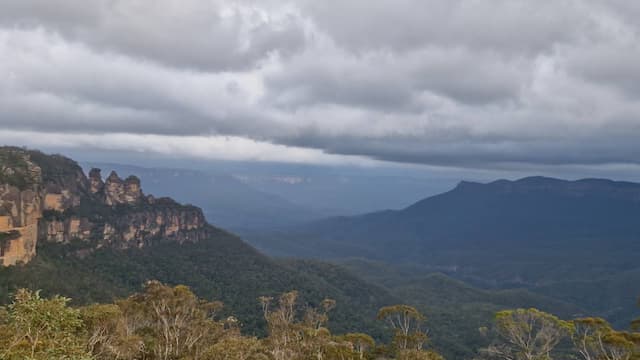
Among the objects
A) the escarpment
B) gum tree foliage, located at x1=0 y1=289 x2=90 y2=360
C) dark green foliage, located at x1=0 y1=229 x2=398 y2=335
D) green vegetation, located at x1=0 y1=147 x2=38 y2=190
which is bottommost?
dark green foliage, located at x1=0 y1=229 x2=398 y2=335

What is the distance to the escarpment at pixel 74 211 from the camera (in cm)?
9956

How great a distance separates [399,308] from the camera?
159 ft

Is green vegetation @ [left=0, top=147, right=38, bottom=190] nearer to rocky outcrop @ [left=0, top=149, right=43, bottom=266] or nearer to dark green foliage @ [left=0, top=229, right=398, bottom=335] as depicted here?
rocky outcrop @ [left=0, top=149, right=43, bottom=266]

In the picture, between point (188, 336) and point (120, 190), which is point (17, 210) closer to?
point (120, 190)

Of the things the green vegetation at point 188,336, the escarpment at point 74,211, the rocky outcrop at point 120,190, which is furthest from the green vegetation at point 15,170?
the green vegetation at point 188,336

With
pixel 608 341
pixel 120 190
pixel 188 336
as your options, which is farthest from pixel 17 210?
pixel 608 341

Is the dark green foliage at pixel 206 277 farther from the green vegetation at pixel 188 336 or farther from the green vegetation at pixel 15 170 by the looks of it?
the green vegetation at pixel 188 336

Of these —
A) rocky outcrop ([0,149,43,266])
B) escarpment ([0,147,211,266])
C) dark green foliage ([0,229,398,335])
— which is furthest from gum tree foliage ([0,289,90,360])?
escarpment ([0,147,211,266])

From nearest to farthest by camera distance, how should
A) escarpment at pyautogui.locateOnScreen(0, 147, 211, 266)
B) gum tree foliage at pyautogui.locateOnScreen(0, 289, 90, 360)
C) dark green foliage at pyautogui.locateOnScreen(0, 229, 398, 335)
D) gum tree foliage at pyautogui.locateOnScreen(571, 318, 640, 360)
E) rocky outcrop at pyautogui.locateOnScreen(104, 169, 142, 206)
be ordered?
1. gum tree foliage at pyautogui.locateOnScreen(0, 289, 90, 360)
2. gum tree foliage at pyautogui.locateOnScreen(571, 318, 640, 360)
3. dark green foliage at pyautogui.locateOnScreen(0, 229, 398, 335)
4. escarpment at pyautogui.locateOnScreen(0, 147, 211, 266)
5. rocky outcrop at pyautogui.locateOnScreen(104, 169, 142, 206)

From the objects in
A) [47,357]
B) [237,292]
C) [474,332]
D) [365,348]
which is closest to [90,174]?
[237,292]

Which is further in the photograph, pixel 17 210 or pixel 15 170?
pixel 15 170

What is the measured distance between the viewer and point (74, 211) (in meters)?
133

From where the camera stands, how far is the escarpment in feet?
327

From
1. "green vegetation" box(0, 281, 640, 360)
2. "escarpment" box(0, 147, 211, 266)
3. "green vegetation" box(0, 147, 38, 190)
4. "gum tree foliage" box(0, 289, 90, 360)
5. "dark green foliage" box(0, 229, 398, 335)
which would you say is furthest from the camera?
"green vegetation" box(0, 147, 38, 190)
